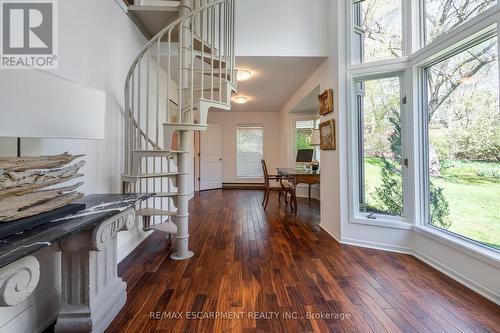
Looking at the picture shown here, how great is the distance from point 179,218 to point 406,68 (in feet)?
9.33

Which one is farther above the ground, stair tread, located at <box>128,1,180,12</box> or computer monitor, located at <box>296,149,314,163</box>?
stair tread, located at <box>128,1,180,12</box>

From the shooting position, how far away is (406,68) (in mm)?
2520

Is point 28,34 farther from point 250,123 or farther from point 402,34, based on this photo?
point 250,123

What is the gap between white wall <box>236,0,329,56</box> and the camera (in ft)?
10.3

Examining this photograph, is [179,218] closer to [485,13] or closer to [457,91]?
[457,91]

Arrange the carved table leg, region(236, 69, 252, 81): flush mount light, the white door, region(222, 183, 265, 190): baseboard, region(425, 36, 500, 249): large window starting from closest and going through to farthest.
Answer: the carved table leg < region(425, 36, 500, 249): large window < region(236, 69, 252, 81): flush mount light < the white door < region(222, 183, 265, 190): baseboard

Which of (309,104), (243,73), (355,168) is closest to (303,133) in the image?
(309,104)

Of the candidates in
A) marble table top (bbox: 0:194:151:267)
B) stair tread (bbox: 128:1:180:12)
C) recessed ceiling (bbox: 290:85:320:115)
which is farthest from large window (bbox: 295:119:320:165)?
marble table top (bbox: 0:194:151:267)

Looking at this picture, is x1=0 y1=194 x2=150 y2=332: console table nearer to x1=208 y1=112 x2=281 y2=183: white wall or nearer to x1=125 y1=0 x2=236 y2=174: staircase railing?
x1=125 y1=0 x2=236 y2=174: staircase railing

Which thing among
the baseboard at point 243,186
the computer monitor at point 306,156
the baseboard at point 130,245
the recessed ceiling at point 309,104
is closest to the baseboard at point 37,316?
the baseboard at point 130,245

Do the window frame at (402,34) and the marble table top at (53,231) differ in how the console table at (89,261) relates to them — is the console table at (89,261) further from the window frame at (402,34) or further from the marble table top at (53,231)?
the window frame at (402,34)

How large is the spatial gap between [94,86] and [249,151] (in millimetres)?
5584

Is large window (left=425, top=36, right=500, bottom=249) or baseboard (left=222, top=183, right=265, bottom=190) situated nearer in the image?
large window (left=425, top=36, right=500, bottom=249)

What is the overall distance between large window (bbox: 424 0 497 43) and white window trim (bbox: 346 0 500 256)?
0.08m
